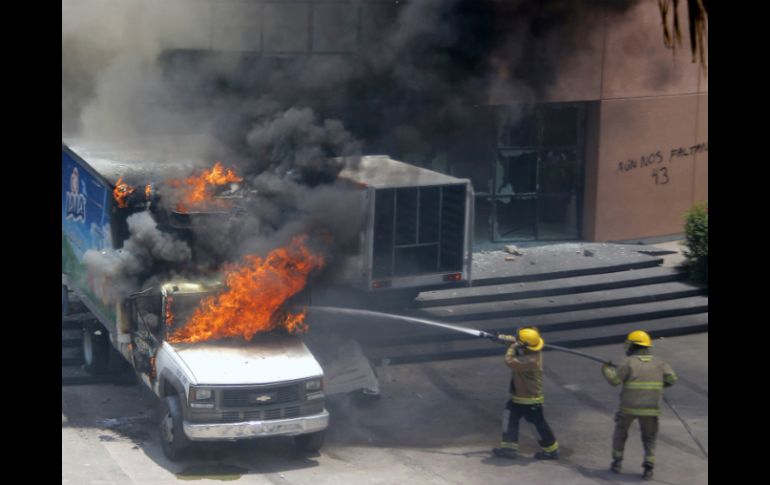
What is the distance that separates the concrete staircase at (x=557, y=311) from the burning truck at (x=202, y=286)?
98cm

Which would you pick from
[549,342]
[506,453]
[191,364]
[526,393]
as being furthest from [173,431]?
[549,342]

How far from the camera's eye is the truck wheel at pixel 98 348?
12.9 metres

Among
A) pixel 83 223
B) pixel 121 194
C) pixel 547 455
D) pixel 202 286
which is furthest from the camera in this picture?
pixel 83 223

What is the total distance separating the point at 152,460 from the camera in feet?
34.1

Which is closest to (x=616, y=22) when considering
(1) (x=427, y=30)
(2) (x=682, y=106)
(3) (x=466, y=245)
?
(1) (x=427, y=30)

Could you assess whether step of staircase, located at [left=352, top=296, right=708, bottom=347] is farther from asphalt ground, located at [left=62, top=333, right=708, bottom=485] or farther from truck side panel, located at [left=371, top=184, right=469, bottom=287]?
Result: truck side panel, located at [left=371, top=184, right=469, bottom=287]

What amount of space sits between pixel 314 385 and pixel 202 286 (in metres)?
1.69

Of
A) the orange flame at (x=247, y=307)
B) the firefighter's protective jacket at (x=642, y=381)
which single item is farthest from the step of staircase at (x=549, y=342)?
the firefighter's protective jacket at (x=642, y=381)

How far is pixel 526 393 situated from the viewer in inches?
415

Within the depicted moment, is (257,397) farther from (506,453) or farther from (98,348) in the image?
(98,348)

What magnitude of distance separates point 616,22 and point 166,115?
6504 millimetres

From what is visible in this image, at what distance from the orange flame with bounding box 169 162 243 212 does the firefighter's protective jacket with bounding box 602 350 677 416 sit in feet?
16.1

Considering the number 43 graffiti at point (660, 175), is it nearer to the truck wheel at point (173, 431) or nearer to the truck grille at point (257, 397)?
the truck grille at point (257, 397)
